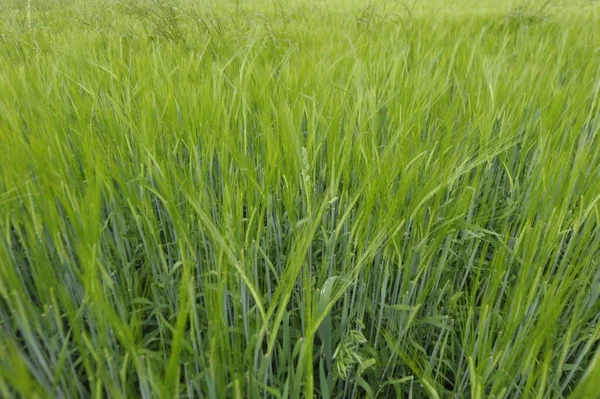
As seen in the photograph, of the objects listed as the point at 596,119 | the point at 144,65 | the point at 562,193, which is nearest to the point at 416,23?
the point at 596,119

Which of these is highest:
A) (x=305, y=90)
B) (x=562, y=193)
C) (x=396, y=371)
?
(x=305, y=90)

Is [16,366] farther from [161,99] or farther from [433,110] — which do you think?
[433,110]

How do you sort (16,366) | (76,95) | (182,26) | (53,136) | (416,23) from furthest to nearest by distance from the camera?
(416,23), (182,26), (76,95), (53,136), (16,366)

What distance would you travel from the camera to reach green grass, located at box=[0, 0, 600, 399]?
0.39 metres

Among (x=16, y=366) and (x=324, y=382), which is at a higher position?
(x=16, y=366)

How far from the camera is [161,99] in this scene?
0.78 m

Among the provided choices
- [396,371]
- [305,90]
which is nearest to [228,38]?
[305,90]

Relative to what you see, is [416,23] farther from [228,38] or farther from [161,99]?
[161,99]

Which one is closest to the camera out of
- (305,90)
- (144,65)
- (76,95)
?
(76,95)

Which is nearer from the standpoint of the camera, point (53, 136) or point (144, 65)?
point (53, 136)

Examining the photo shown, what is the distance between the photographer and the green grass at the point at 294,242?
1.27 feet

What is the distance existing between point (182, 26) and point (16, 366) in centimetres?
169

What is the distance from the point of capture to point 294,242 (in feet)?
1.36

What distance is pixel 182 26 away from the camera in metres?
1.69
